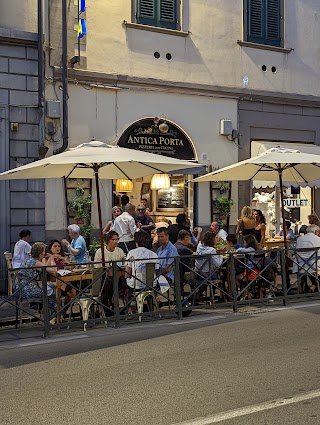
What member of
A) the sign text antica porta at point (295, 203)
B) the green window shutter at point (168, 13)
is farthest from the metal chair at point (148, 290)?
the sign text antica porta at point (295, 203)

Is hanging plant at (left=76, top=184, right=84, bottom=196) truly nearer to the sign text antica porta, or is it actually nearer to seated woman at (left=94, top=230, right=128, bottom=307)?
seated woman at (left=94, top=230, right=128, bottom=307)

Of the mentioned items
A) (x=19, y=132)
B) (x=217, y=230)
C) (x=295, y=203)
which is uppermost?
(x=19, y=132)

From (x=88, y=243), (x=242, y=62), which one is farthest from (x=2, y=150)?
(x=242, y=62)

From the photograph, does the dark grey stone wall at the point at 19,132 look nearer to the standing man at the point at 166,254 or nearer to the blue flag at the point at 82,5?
the blue flag at the point at 82,5

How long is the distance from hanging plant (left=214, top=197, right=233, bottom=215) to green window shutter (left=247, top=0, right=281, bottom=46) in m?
4.19

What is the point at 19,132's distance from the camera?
1353 centimetres

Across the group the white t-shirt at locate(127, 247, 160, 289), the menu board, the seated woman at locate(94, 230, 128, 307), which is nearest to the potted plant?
the menu board

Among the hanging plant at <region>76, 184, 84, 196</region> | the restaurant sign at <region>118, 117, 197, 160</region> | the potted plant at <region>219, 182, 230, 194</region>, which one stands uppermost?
the restaurant sign at <region>118, 117, 197, 160</region>

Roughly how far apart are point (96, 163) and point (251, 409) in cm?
578

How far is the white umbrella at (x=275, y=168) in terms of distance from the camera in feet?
37.8

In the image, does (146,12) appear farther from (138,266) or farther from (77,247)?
(138,266)

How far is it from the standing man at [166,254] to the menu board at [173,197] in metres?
5.69

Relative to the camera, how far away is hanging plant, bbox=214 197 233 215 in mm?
16094

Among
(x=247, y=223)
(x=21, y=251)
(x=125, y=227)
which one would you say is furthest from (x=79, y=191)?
(x=247, y=223)
